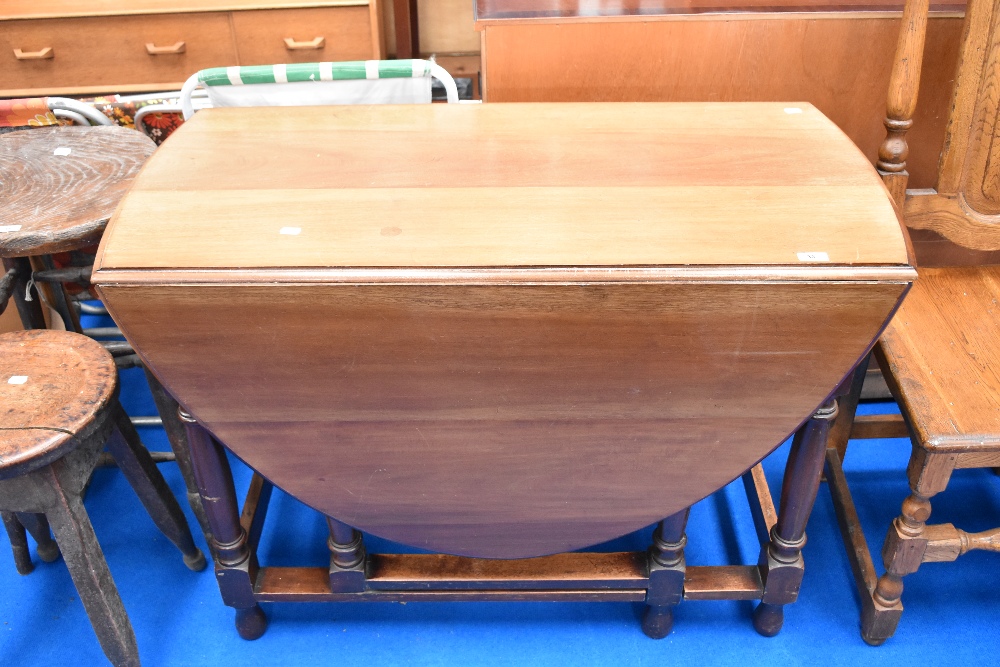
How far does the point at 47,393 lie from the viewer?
4.21 ft

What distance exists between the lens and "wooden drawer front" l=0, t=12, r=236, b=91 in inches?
110

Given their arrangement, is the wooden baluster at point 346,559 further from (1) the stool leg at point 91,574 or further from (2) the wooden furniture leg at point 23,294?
(2) the wooden furniture leg at point 23,294

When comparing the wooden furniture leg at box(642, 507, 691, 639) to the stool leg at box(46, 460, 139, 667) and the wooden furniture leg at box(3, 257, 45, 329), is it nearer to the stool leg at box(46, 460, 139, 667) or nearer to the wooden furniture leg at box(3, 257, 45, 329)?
the stool leg at box(46, 460, 139, 667)

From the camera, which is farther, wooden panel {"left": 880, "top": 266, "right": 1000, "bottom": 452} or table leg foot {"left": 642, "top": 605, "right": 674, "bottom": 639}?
table leg foot {"left": 642, "top": 605, "right": 674, "bottom": 639}

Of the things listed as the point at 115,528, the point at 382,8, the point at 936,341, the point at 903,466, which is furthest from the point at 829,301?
the point at 382,8

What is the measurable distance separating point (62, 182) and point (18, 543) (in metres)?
0.75

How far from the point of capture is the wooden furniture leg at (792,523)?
1.29 m

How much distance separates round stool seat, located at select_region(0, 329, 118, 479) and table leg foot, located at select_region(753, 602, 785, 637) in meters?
1.24

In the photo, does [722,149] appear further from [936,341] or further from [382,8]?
[382,8]

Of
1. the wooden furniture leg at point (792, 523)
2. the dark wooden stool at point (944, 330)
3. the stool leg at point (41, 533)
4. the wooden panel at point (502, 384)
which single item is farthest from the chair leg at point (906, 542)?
the stool leg at point (41, 533)

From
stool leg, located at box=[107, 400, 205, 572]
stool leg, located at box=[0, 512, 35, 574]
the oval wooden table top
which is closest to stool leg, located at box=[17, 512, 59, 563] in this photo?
stool leg, located at box=[0, 512, 35, 574]

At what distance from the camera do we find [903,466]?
191cm

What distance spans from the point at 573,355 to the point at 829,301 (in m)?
0.34

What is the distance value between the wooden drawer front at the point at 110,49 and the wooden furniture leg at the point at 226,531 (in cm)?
201
